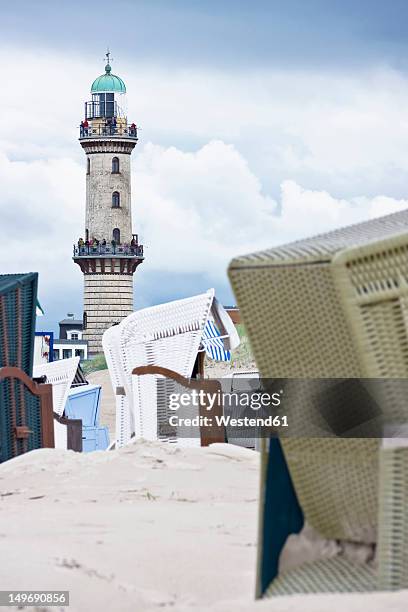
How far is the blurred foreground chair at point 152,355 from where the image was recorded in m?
9.14

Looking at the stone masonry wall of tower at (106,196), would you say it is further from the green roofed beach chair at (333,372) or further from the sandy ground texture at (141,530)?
the green roofed beach chair at (333,372)

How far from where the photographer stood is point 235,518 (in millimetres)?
4738

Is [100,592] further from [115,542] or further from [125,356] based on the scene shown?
[125,356]

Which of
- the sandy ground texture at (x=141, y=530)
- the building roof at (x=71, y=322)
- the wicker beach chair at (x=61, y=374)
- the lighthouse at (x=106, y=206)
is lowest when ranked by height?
the sandy ground texture at (x=141, y=530)

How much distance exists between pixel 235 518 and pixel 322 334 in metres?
1.97

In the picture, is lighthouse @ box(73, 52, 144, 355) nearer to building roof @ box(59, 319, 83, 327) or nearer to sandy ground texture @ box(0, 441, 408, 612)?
building roof @ box(59, 319, 83, 327)

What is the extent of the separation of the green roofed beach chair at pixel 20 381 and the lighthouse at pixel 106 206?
45912mm

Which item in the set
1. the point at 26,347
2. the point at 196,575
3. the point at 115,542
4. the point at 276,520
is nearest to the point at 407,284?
the point at 276,520

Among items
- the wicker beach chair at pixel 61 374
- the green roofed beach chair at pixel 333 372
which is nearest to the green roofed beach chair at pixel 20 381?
the wicker beach chair at pixel 61 374

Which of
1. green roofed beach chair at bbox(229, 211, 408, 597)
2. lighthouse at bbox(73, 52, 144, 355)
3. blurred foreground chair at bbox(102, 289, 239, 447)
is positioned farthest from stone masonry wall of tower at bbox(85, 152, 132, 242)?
green roofed beach chair at bbox(229, 211, 408, 597)

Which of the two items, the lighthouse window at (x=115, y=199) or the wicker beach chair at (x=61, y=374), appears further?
the lighthouse window at (x=115, y=199)

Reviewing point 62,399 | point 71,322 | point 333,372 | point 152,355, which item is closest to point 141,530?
point 333,372

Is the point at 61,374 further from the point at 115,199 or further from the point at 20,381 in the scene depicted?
the point at 115,199

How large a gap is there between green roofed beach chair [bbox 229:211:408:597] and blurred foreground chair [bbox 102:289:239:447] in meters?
5.85
